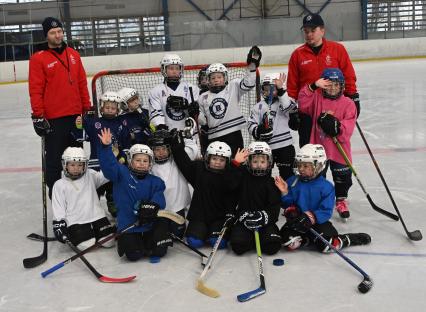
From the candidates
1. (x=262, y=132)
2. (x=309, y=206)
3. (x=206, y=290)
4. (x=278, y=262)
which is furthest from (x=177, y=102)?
(x=206, y=290)

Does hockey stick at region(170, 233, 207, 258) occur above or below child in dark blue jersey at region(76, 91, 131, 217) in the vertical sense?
below

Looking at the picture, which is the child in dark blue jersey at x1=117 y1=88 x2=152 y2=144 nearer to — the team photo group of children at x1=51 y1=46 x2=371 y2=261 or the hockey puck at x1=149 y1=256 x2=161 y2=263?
the team photo group of children at x1=51 y1=46 x2=371 y2=261

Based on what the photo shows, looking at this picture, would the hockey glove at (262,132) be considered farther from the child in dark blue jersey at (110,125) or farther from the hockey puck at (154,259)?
the hockey puck at (154,259)

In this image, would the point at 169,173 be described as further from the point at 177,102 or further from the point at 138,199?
the point at 177,102

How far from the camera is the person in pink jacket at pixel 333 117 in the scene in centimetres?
304

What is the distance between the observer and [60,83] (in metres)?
3.23

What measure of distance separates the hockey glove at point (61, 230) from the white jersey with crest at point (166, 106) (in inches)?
32.9

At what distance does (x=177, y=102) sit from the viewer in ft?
10.9

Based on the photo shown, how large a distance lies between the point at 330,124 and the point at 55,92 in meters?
1.57

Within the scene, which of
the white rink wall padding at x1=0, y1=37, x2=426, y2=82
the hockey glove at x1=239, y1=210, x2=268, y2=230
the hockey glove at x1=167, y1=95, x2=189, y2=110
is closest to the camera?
the hockey glove at x1=239, y1=210, x2=268, y2=230

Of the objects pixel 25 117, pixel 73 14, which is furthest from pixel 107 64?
pixel 25 117

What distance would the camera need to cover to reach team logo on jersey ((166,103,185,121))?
3405mm

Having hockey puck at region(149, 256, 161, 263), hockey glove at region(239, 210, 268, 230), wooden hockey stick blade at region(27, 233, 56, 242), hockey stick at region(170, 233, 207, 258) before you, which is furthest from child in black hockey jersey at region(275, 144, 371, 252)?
wooden hockey stick blade at region(27, 233, 56, 242)

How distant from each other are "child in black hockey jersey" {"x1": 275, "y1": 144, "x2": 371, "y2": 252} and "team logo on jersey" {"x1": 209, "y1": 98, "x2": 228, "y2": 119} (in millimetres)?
721
